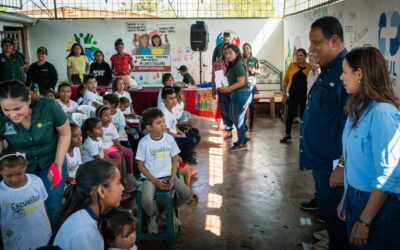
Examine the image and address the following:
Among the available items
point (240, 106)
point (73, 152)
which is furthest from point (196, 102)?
point (73, 152)

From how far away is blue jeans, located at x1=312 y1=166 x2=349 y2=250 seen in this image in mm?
2705

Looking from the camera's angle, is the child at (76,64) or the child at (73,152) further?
the child at (76,64)

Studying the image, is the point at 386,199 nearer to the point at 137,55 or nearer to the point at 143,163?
the point at 143,163

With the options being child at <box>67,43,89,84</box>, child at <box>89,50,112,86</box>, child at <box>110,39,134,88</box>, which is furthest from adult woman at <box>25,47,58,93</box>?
child at <box>110,39,134,88</box>

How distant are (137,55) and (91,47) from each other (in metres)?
1.24

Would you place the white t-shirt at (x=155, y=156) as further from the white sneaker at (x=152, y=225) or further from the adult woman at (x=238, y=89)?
the adult woman at (x=238, y=89)

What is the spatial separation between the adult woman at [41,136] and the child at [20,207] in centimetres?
14

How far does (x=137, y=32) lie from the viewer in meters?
11.4

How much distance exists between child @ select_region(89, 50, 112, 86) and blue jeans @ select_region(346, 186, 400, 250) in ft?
21.2

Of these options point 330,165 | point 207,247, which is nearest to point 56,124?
point 207,247

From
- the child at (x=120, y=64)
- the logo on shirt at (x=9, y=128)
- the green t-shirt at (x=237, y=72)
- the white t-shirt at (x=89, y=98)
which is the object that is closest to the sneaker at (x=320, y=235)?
the logo on shirt at (x=9, y=128)

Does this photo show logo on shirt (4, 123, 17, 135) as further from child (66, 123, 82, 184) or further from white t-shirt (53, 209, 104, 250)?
white t-shirt (53, 209, 104, 250)

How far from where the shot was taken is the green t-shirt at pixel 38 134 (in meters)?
2.81

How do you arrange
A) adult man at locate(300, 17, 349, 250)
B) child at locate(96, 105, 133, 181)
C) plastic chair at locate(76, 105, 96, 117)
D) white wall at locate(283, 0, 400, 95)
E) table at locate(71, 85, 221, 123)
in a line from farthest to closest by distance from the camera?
1. table at locate(71, 85, 221, 123)
2. plastic chair at locate(76, 105, 96, 117)
3. child at locate(96, 105, 133, 181)
4. white wall at locate(283, 0, 400, 95)
5. adult man at locate(300, 17, 349, 250)
